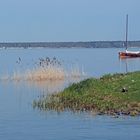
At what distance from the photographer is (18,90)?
117 feet

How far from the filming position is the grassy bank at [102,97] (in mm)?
23922

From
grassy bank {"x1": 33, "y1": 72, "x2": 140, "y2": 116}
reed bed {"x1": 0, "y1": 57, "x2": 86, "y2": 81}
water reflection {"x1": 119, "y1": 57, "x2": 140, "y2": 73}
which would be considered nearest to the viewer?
grassy bank {"x1": 33, "y1": 72, "x2": 140, "y2": 116}

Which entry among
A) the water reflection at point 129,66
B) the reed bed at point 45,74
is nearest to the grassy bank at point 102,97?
the reed bed at point 45,74

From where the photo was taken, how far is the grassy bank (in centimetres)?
2392

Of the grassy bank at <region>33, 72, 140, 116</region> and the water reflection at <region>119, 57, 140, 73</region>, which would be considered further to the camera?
the water reflection at <region>119, 57, 140, 73</region>

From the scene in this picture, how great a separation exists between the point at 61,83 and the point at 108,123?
1897 centimetres

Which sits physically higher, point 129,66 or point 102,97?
point 102,97

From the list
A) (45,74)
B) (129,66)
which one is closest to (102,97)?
(45,74)

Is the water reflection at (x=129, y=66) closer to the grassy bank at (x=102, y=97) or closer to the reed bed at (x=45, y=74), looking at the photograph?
the reed bed at (x=45, y=74)

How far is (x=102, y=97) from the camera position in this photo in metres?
25.9

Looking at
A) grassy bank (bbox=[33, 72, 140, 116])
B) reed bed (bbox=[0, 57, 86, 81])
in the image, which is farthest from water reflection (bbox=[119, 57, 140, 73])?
grassy bank (bbox=[33, 72, 140, 116])

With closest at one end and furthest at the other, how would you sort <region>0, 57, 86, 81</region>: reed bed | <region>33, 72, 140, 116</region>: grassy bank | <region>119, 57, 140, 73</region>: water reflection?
<region>33, 72, 140, 116</region>: grassy bank, <region>0, 57, 86, 81</region>: reed bed, <region>119, 57, 140, 73</region>: water reflection

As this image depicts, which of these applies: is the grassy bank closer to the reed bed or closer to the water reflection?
the reed bed

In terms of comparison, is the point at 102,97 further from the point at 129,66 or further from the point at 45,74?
the point at 129,66
